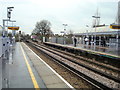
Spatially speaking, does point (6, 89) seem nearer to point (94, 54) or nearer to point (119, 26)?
point (94, 54)

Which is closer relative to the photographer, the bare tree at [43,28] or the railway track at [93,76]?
the railway track at [93,76]

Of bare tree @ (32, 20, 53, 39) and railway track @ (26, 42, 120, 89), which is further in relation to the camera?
bare tree @ (32, 20, 53, 39)

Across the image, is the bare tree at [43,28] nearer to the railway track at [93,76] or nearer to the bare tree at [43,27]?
the bare tree at [43,27]

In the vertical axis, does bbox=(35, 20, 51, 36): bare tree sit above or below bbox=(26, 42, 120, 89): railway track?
above

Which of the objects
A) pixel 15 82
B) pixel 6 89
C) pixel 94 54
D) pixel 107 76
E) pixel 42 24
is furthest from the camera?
pixel 42 24

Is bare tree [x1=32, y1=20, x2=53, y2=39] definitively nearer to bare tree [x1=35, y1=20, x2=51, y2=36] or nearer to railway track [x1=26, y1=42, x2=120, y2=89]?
bare tree [x1=35, y1=20, x2=51, y2=36]

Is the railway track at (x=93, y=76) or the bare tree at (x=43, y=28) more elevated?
the bare tree at (x=43, y=28)

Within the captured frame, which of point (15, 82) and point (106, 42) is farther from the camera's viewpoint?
point (106, 42)

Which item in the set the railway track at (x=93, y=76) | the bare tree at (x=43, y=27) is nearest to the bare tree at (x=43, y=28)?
the bare tree at (x=43, y=27)

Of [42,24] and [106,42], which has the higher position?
[42,24]

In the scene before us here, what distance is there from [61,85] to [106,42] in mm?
14912

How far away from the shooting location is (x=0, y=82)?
6.02m

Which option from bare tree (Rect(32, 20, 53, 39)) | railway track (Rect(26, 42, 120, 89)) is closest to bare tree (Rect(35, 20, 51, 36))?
bare tree (Rect(32, 20, 53, 39))

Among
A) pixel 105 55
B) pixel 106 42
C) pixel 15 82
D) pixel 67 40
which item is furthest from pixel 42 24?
pixel 15 82
